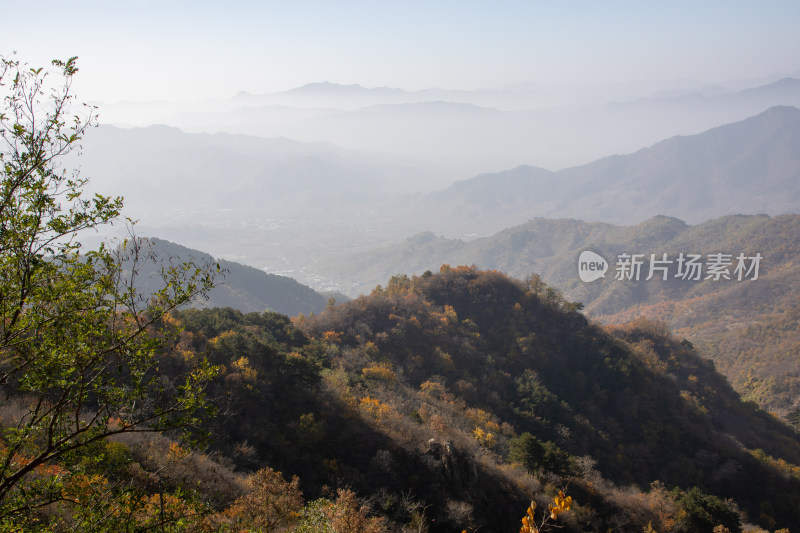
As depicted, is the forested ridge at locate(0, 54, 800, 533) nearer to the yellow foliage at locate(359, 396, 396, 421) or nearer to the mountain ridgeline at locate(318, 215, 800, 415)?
the yellow foliage at locate(359, 396, 396, 421)

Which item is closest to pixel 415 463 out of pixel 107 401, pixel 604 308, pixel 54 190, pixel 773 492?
pixel 107 401

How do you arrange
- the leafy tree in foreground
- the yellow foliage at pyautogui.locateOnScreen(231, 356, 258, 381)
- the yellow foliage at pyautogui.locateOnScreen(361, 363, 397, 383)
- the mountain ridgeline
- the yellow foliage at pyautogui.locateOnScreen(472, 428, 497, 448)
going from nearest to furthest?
the leafy tree in foreground
the yellow foliage at pyautogui.locateOnScreen(231, 356, 258, 381)
the yellow foliage at pyautogui.locateOnScreen(472, 428, 497, 448)
the yellow foliage at pyautogui.locateOnScreen(361, 363, 397, 383)
the mountain ridgeline

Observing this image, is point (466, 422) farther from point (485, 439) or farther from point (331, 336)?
point (331, 336)

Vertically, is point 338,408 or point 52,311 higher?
point 52,311

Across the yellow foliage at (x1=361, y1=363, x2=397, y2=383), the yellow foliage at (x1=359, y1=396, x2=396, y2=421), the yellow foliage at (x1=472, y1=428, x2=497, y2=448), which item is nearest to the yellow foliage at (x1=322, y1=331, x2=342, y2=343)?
the yellow foliage at (x1=361, y1=363, x2=397, y2=383)

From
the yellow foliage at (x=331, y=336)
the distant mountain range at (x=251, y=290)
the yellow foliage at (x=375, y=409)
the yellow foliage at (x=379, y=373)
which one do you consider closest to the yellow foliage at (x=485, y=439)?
the yellow foliage at (x=375, y=409)

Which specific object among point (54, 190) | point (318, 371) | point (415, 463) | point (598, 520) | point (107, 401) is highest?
point (54, 190)

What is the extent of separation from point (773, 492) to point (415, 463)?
113 ft

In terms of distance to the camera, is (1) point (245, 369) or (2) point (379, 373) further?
(2) point (379, 373)

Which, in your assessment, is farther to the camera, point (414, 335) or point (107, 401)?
point (414, 335)

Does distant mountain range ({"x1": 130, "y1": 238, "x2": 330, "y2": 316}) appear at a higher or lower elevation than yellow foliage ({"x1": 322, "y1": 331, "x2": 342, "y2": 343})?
lower

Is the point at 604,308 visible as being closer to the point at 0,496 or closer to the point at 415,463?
the point at 415,463

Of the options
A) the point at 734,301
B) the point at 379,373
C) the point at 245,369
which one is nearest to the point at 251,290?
the point at 379,373

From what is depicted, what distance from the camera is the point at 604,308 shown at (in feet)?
499
